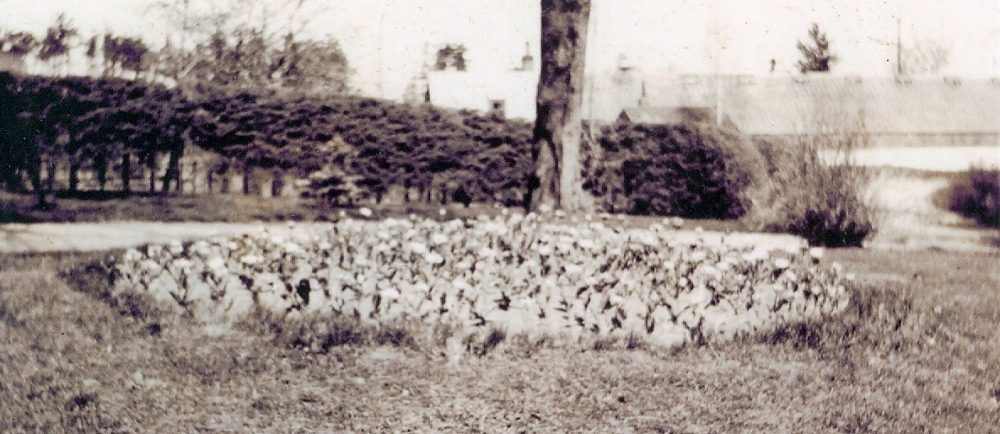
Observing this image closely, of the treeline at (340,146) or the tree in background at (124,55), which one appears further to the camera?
the tree in background at (124,55)

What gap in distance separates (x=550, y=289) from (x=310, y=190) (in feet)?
30.8

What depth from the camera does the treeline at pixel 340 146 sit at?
1168 centimetres

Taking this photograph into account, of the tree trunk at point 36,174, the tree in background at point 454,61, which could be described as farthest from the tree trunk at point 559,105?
the tree in background at point 454,61

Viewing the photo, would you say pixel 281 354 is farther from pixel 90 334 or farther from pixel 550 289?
pixel 550 289

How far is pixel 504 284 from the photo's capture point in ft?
16.8

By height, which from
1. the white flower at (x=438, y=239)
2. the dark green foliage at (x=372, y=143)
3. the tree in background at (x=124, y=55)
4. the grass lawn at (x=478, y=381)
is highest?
the tree in background at (x=124, y=55)

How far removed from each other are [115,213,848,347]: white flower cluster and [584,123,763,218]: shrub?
857cm

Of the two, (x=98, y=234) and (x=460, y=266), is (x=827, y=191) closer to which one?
(x=460, y=266)

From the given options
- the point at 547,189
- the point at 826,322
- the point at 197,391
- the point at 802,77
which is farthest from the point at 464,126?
the point at 802,77

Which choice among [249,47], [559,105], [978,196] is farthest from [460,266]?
[249,47]

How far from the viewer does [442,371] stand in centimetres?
382

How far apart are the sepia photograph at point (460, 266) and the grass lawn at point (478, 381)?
0.7 inches

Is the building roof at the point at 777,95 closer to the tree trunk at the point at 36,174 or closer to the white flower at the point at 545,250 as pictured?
the tree trunk at the point at 36,174

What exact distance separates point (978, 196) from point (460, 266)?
39.9ft
